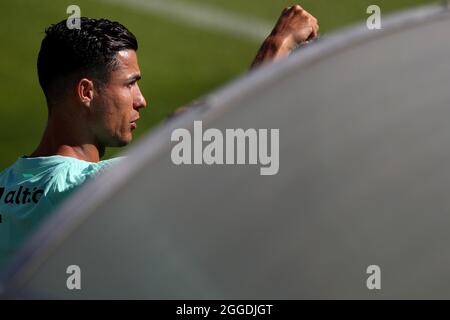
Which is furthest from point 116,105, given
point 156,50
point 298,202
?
point 156,50

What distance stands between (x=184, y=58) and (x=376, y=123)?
675 centimetres

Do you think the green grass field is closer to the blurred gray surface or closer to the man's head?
the man's head

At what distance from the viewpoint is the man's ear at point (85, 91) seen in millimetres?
3521

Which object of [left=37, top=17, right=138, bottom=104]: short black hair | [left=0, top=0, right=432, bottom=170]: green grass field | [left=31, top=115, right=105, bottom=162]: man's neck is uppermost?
[left=0, top=0, right=432, bottom=170]: green grass field

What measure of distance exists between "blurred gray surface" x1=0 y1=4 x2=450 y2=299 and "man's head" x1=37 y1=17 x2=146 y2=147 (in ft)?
5.13

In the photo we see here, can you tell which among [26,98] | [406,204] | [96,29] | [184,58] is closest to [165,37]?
[184,58]

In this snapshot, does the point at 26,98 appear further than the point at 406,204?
Yes

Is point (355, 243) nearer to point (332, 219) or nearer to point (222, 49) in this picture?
point (332, 219)

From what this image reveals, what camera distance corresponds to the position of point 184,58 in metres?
8.71

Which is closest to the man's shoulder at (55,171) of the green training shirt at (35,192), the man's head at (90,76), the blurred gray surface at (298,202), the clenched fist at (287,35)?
the green training shirt at (35,192)

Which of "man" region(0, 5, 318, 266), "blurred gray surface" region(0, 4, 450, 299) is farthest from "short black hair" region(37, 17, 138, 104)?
"blurred gray surface" region(0, 4, 450, 299)

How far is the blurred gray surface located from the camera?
195 cm

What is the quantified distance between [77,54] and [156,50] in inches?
207

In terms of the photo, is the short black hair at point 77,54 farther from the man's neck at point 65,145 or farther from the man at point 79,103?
the man's neck at point 65,145
